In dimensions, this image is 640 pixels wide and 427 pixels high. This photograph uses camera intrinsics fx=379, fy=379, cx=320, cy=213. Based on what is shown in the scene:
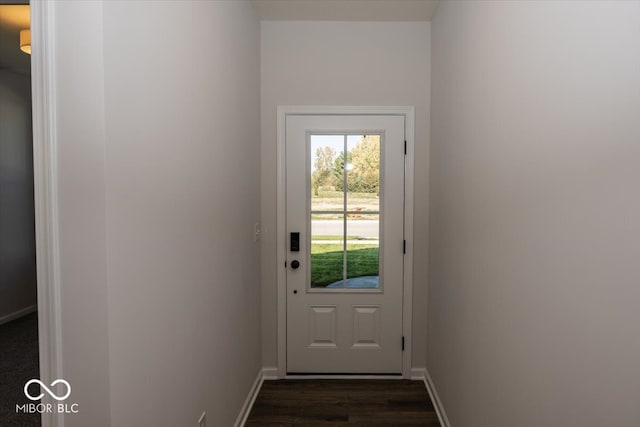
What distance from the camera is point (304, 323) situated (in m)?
3.02

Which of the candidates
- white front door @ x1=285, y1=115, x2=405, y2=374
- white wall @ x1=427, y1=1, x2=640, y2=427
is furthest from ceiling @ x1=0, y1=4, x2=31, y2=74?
white wall @ x1=427, y1=1, x2=640, y2=427

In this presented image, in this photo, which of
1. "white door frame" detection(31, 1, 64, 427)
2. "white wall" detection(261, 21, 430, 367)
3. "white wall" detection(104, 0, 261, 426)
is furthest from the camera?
"white wall" detection(261, 21, 430, 367)

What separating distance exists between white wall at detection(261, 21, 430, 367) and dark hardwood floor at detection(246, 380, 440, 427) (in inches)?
50.6

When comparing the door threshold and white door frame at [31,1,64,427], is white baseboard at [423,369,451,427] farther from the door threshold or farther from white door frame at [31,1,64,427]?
white door frame at [31,1,64,427]

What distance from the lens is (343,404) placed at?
263cm

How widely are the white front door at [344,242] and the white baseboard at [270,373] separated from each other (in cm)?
12

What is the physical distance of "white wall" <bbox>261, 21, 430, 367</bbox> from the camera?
287cm

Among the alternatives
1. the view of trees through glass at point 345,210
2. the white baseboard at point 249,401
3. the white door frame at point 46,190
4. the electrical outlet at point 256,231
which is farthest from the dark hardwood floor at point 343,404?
the white door frame at point 46,190

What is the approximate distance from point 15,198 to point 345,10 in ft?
12.3

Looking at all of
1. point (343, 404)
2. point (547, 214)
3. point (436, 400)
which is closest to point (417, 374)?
point (436, 400)

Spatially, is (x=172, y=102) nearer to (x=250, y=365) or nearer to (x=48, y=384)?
(x=48, y=384)

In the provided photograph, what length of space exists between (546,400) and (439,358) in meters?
1.42

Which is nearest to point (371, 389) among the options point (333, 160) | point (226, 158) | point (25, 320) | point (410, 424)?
point (410, 424)

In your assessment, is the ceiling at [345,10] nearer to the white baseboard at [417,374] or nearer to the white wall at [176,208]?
the white wall at [176,208]
